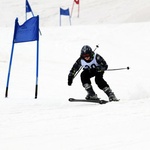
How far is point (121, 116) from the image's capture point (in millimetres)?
5980

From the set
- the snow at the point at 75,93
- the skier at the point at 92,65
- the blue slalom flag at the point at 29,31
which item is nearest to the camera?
the snow at the point at 75,93

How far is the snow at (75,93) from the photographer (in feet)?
15.4

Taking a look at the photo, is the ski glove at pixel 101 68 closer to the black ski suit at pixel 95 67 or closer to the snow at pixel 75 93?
the black ski suit at pixel 95 67

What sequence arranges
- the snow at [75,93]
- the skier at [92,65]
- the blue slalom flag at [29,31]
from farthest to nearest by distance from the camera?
the blue slalom flag at [29,31], the skier at [92,65], the snow at [75,93]

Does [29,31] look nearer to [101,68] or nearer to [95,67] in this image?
[95,67]

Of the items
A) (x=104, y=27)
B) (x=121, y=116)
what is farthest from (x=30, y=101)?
(x=104, y=27)

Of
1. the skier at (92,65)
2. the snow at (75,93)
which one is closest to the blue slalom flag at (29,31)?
the snow at (75,93)

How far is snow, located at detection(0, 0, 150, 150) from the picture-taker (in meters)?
4.70

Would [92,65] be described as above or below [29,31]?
below

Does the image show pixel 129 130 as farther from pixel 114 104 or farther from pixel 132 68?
pixel 132 68

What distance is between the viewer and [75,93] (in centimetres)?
1120

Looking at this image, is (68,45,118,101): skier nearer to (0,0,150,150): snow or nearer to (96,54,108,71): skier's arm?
(96,54,108,71): skier's arm

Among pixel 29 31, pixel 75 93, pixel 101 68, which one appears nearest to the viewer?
pixel 101 68

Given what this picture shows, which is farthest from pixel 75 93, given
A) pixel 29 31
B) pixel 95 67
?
pixel 95 67
